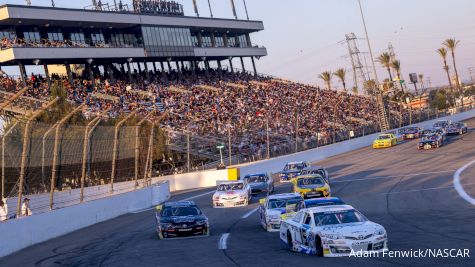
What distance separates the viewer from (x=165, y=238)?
23.5m

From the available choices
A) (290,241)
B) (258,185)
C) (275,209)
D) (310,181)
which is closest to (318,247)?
(290,241)

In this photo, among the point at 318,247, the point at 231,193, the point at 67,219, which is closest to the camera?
the point at 318,247

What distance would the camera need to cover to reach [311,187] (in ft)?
110

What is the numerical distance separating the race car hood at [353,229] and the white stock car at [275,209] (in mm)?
6197

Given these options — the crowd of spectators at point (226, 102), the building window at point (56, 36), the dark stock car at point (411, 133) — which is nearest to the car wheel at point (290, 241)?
the crowd of spectators at point (226, 102)

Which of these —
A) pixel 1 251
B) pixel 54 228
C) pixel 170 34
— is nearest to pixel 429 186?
pixel 54 228

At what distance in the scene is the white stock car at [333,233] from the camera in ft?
50.4

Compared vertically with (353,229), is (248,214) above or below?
below

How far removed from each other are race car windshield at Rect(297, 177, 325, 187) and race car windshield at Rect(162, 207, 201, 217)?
10579 mm

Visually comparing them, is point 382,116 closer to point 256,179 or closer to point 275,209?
point 256,179

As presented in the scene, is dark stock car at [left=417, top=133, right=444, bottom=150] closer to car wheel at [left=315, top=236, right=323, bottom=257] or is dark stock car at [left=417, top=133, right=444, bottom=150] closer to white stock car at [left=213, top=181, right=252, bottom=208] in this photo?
white stock car at [left=213, top=181, right=252, bottom=208]

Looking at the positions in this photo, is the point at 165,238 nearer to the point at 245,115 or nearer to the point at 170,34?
the point at 245,115

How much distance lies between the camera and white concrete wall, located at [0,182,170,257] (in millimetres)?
23359

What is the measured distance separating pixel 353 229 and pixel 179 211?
9.58 metres
